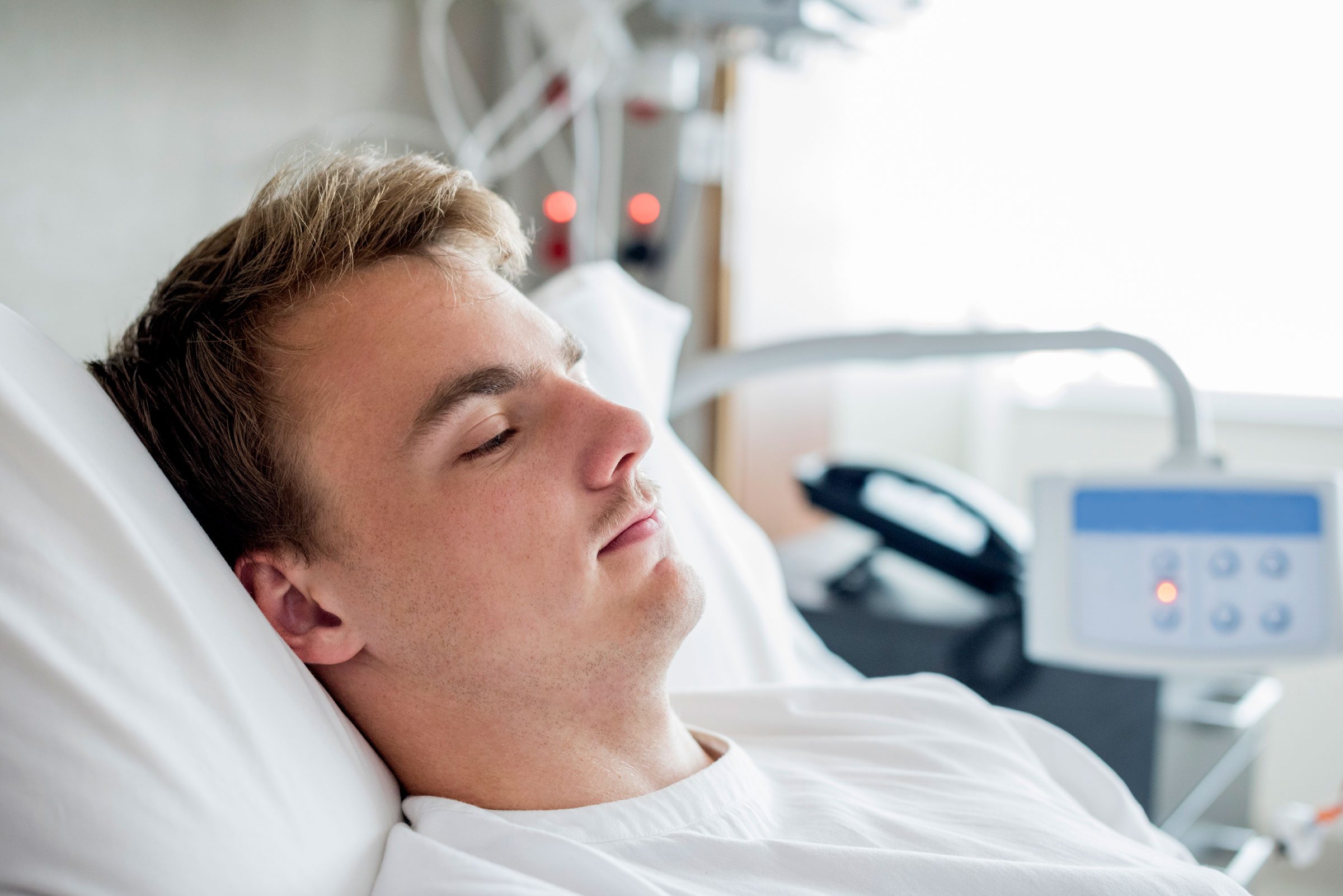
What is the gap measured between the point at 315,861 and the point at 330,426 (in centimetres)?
31

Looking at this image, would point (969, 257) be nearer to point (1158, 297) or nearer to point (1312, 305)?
point (1158, 297)

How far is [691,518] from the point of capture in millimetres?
1282

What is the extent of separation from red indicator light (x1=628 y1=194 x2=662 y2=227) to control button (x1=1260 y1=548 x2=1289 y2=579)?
1.11 metres

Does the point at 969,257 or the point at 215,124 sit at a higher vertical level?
the point at 215,124

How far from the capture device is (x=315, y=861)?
682mm

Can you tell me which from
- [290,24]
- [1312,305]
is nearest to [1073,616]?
[290,24]

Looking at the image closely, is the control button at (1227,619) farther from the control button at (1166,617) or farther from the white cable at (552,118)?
the white cable at (552,118)

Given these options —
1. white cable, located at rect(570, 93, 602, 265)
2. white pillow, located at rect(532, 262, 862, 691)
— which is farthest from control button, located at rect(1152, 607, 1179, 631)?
white cable, located at rect(570, 93, 602, 265)

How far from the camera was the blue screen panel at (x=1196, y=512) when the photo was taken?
4.02ft

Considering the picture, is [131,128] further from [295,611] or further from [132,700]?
[132,700]

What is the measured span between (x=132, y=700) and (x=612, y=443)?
37cm

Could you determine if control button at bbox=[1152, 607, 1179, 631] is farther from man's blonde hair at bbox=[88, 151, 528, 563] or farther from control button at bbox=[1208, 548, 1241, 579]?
man's blonde hair at bbox=[88, 151, 528, 563]

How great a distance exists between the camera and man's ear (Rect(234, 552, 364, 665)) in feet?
2.68

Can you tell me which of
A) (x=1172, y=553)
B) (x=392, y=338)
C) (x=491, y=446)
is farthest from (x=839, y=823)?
(x=1172, y=553)
